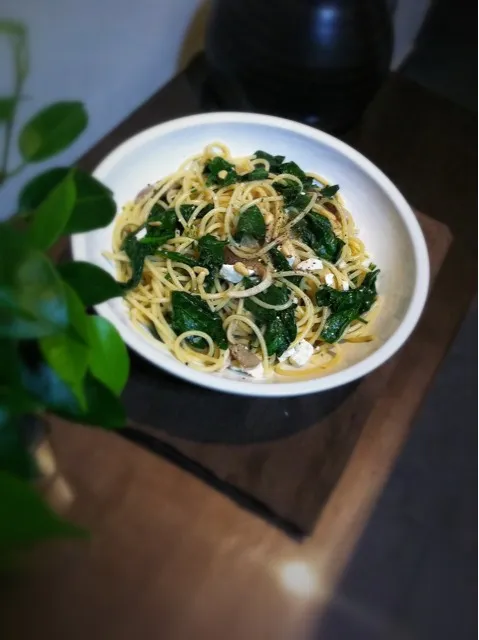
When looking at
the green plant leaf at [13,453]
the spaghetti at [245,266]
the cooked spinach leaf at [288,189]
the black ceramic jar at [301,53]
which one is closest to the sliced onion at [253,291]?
the spaghetti at [245,266]

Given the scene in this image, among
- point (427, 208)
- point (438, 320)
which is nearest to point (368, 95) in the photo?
point (427, 208)

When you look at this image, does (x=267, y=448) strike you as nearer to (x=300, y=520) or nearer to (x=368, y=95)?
(x=300, y=520)

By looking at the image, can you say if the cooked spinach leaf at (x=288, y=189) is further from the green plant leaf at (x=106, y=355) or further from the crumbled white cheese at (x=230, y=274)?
the green plant leaf at (x=106, y=355)

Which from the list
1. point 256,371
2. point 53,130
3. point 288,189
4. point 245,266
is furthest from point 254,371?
point 53,130

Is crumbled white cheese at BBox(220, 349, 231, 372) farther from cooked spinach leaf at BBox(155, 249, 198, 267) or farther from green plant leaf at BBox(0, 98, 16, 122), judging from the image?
green plant leaf at BBox(0, 98, 16, 122)

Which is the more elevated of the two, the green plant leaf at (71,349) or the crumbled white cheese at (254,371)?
the green plant leaf at (71,349)

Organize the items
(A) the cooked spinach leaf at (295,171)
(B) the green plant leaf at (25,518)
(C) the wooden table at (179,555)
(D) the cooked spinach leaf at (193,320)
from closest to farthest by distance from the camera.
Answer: (B) the green plant leaf at (25,518), (C) the wooden table at (179,555), (D) the cooked spinach leaf at (193,320), (A) the cooked spinach leaf at (295,171)
